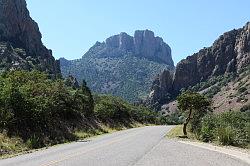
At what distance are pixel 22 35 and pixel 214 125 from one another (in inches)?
4755

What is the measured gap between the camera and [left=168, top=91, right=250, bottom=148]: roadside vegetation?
33.0 m

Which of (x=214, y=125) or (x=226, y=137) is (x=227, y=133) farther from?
(x=214, y=125)

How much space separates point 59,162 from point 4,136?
14171 mm

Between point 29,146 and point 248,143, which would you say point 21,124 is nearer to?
point 29,146

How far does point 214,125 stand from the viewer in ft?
135

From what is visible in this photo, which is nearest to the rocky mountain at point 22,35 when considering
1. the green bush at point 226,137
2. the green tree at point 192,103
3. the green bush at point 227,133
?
the green tree at point 192,103

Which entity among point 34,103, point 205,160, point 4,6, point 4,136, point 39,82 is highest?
point 4,6

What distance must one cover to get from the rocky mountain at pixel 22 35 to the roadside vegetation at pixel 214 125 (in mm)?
83185

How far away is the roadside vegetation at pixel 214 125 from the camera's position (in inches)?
1299

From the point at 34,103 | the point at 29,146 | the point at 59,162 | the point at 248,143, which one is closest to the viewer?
the point at 59,162

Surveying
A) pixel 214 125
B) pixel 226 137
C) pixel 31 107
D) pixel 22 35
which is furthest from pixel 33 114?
pixel 22 35

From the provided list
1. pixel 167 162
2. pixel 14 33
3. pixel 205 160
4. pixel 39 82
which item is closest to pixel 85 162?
pixel 167 162

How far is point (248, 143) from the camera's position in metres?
34.2

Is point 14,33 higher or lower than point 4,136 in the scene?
higher
